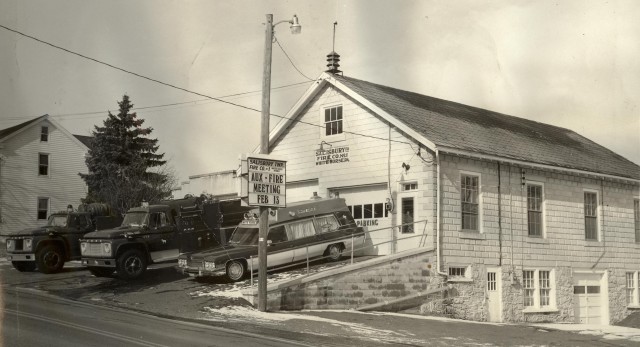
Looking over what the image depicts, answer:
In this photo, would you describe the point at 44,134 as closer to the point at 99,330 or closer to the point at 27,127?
the point at 27,127

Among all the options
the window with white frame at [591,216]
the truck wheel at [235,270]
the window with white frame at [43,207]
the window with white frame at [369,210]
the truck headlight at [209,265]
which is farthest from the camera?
the window with white frame at [43,207]

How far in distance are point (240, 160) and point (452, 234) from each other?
762 cm

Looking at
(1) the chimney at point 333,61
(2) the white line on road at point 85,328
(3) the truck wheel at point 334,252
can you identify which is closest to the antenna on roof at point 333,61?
(1) the chimney at point 333,61

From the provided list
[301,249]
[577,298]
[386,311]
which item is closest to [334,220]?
[301,249]

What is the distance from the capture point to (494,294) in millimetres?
22531

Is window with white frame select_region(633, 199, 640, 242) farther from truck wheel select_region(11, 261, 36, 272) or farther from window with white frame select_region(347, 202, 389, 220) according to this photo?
truck wheel select_region(11, 261, 36, 272)

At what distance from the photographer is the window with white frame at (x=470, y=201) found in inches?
861

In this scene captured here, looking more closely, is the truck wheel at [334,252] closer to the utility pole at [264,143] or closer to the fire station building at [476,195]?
the fire station building at [476,195]

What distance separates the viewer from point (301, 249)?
20.7m

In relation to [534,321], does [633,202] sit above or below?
above

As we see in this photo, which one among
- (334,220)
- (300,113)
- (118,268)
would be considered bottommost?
(118,268)

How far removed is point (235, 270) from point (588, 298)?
549 inches

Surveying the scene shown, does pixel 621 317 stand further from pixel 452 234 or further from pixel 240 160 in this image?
pixel 240 160

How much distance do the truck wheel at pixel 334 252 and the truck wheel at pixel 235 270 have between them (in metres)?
2.73
